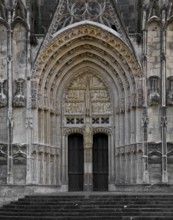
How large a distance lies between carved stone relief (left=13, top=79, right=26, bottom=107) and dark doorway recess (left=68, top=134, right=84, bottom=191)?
10.8ft

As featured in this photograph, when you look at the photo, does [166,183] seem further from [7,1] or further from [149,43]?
[7,1]


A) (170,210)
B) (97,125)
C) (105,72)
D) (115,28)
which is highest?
(115,28)


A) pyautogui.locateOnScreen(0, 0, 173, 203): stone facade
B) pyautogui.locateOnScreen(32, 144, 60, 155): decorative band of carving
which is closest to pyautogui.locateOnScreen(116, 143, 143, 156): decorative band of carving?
pyautogui.locateOnScreen(0, 0, 173, 203): stone facade

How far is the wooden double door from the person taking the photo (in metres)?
28.5

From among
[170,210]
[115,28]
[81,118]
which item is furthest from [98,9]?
[170,210]

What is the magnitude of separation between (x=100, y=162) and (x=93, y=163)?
1.09 ft

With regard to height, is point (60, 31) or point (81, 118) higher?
point (60, 31)

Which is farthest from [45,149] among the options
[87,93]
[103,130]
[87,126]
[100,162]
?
[87,93]

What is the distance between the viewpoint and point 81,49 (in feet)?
92.4

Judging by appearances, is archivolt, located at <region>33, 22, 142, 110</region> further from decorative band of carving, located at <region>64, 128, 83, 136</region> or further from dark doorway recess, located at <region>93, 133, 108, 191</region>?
dark doorway recess, located at <region>93, 133, 108, 191</region>

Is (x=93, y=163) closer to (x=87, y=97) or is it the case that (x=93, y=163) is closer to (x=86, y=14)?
(x=87, y=97)

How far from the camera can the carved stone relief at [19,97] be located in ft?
87.7

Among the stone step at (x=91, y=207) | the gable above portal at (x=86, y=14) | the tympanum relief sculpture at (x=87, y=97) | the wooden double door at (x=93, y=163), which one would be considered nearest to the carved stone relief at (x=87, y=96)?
the tympanum relief sculpture at (x=87, y=97)

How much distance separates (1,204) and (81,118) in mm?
6830
